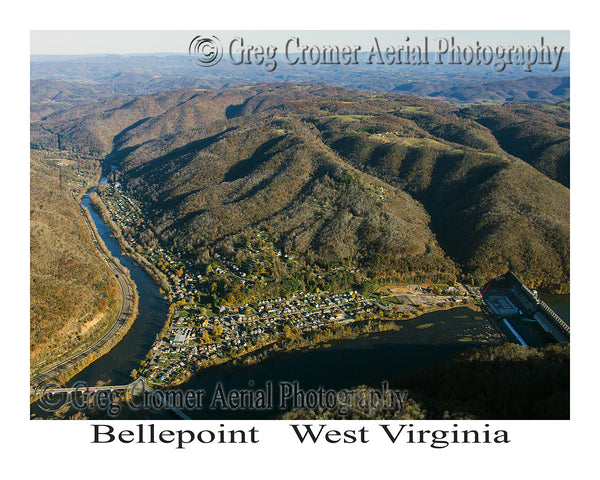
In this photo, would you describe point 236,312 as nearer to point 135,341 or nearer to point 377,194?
point 135,341

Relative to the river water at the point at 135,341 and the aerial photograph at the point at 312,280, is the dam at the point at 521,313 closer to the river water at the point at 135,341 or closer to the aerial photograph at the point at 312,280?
the aerial photograph at the point at 312,280

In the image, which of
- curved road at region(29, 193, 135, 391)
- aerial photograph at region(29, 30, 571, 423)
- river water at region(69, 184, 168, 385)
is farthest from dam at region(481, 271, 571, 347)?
curved road at region(29, 193, 135, 391)

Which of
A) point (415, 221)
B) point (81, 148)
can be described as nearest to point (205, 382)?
point (415, 221)

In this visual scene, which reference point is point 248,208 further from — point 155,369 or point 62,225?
point 155,369

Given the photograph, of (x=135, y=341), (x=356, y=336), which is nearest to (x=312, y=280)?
(x=356, y=336)

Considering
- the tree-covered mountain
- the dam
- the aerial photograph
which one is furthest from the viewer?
the tree-covered mountain

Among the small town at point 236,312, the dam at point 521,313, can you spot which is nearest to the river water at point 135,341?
the small town at point 236,312

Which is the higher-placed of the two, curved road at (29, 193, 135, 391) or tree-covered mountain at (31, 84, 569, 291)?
tree-covered mountain at (31, 84, 569, 291)

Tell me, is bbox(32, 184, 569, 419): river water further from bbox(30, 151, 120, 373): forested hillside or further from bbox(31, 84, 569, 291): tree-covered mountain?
bbox(31, 84, 569, 291): tree-covered mountain
